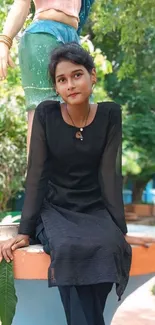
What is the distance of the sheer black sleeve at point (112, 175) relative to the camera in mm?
2055

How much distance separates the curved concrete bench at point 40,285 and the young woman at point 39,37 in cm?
61

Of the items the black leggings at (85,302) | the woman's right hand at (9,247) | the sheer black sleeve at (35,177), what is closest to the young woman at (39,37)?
the sheer black sleeve at (35,177)

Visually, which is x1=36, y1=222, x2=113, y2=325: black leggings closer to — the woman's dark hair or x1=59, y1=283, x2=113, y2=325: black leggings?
x1=59, y1=283, x2=113, y2=325: black leggings

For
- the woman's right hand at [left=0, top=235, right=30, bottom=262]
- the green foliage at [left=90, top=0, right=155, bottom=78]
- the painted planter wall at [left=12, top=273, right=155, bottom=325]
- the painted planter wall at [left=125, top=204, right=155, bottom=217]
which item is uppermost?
the green foliage at [left=90, top=0, right=155, bottom=78]

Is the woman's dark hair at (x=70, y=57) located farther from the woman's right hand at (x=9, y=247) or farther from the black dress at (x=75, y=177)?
the woman's right hand at (x=9, y=247)

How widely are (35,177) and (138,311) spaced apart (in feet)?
9.52

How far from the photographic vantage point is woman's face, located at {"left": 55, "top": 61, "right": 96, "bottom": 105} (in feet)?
6.48

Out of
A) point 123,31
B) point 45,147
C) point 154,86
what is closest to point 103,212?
point 45,147

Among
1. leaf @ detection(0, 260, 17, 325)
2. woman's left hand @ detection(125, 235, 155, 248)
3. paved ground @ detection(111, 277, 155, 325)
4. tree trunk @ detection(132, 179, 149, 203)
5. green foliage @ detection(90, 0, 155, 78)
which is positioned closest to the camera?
leaf @ detection(0, 260, 17, 325)

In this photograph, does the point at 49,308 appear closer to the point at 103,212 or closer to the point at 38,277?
the point at 38,277

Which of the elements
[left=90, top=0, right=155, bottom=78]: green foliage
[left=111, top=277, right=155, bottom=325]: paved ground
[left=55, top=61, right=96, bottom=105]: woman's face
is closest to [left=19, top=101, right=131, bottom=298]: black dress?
[left=55, top=61, right=96, bottom=105]: woman's face

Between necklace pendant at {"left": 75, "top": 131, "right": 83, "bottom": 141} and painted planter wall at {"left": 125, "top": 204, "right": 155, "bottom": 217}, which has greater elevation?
necklace pendant at {"left": 75, "top": 131, "right": 83, "bottom": 141}

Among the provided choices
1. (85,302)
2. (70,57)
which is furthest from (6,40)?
(85,302)

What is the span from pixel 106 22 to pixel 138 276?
10.7 ft
